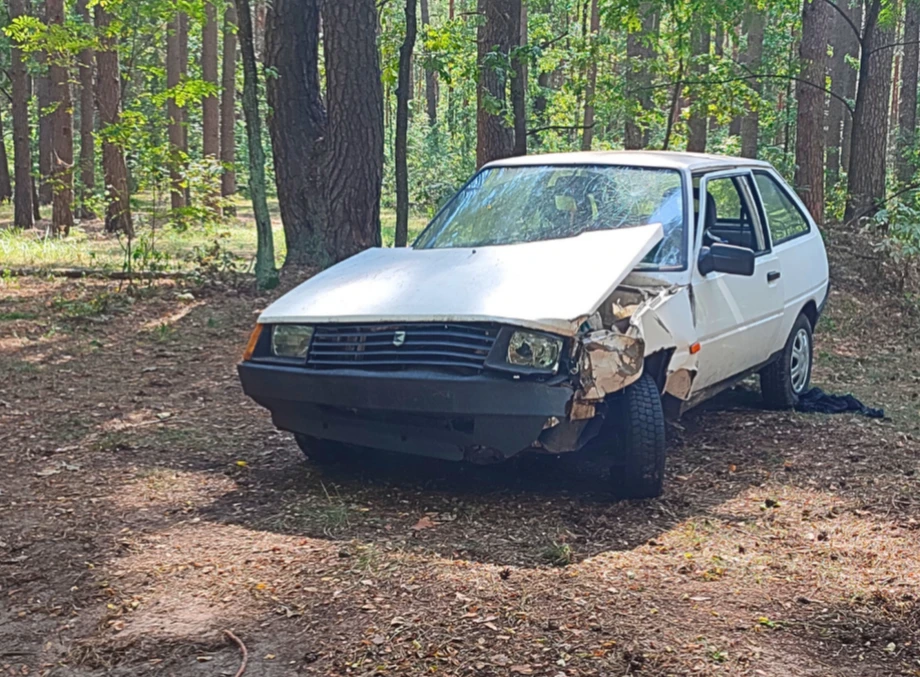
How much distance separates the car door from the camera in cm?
574

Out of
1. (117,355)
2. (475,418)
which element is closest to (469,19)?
(117,355)

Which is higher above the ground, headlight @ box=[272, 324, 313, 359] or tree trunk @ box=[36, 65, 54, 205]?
tree trunk @ box=[36, 65, 54, 205]

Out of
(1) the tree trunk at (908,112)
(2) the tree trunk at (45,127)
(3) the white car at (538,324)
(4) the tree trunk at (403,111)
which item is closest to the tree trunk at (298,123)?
(4) the tree trunk at (403,111)

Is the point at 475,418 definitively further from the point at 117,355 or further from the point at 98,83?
the point at 98,83

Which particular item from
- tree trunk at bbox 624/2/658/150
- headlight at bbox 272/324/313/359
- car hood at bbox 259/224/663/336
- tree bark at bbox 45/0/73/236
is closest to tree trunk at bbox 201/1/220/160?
tree bark at bbox 45/0/73/236

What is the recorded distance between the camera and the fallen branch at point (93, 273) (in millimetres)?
11852

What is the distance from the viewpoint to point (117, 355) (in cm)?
884

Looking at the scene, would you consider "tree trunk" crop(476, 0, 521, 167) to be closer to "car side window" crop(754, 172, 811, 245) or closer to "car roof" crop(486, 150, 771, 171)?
"car side window" crop(754, 172, 811, 245)

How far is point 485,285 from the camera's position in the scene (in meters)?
4.97

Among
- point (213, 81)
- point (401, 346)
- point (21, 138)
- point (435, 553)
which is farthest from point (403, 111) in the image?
point (213, 81)

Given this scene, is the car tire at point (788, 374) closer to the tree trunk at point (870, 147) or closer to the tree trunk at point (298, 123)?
the tree trunk at point (298, 123)

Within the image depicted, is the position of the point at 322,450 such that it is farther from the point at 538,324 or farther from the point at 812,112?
the point at 812,112

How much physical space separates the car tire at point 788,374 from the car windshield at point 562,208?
5.98ft

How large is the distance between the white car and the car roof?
2cm
